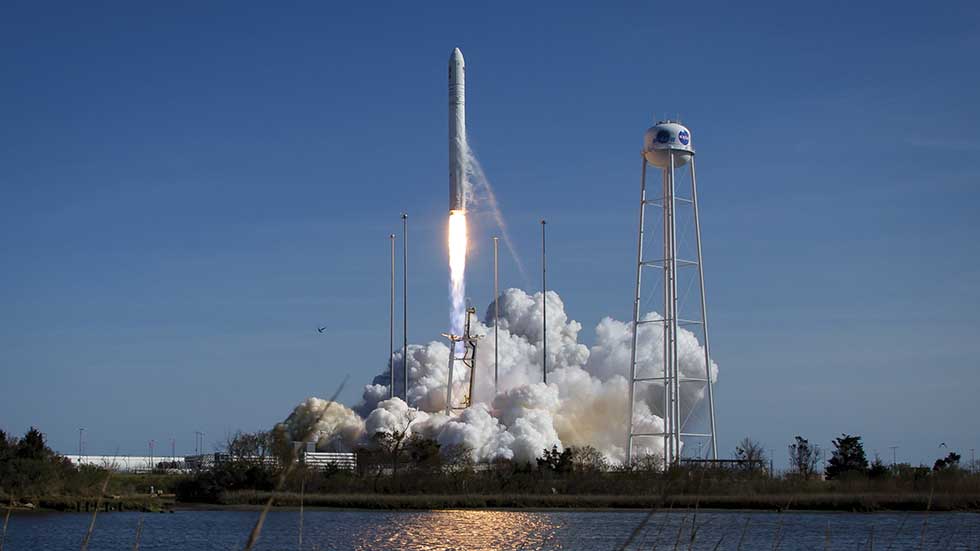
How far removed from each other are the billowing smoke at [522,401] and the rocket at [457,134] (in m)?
11.8

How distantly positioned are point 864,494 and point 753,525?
33.4 ft

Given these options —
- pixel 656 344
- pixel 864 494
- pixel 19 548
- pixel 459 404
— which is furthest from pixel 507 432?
pixel 19 548

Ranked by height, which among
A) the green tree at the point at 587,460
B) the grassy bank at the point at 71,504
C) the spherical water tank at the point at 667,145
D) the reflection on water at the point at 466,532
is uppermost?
the spherical water tank at the point at 667,145

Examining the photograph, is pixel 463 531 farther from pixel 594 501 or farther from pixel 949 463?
pixel 949 463

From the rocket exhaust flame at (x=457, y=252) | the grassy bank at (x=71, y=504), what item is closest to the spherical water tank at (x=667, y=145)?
the rocket exhaust flame at (x=457, y=252)

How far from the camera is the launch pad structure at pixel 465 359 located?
67500 mm

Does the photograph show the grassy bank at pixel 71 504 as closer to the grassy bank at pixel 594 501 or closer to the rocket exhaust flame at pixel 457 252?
the grassy bank at pixel 594 501

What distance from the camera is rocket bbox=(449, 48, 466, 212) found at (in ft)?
207

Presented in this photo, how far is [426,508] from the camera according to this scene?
55.7 metres

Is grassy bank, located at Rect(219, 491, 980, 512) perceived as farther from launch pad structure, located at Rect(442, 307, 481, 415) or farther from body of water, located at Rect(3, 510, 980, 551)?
launch pad structure, located at Rect(442, 307, 481, 415)

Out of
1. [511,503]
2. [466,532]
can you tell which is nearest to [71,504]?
[466,532]

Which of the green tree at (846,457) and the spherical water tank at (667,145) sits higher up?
the spherical water tank at (667,145)

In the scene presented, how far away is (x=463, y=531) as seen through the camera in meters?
42.8

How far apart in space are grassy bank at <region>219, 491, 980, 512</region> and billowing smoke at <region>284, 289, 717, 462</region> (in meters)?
6.56
